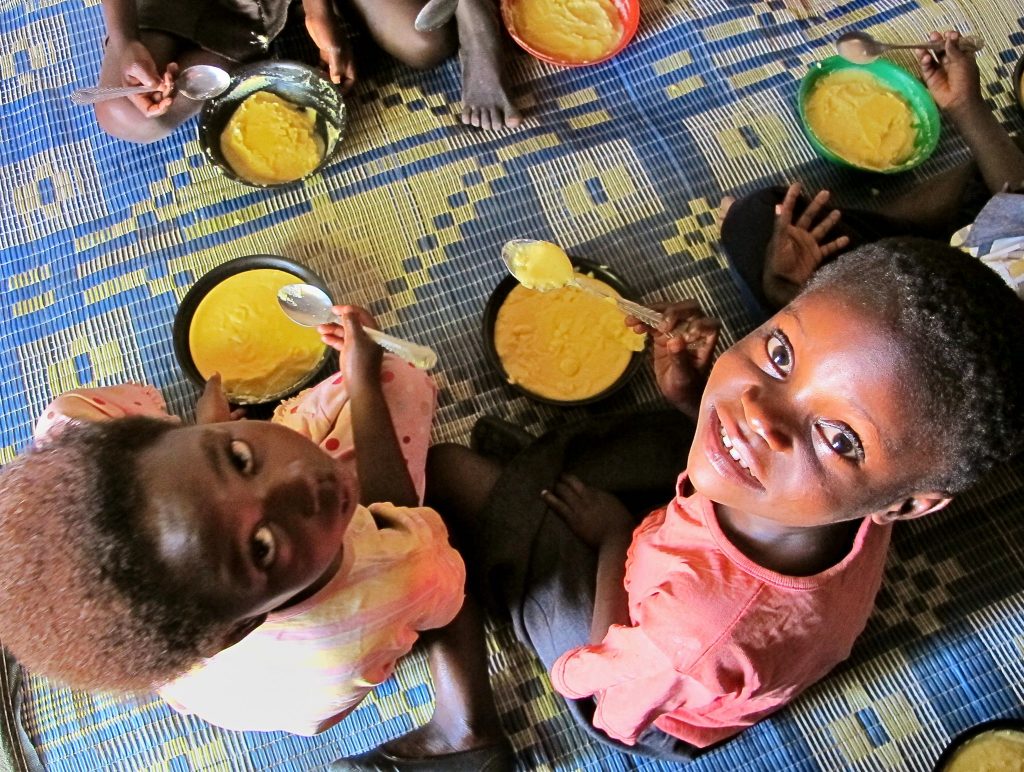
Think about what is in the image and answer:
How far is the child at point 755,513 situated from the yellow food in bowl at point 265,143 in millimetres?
665

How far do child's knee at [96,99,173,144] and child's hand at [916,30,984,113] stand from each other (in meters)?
1.38

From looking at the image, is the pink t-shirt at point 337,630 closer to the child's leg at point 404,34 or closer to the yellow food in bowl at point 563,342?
the yellow food in bowl at point 563,342

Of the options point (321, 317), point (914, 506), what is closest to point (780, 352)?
point (914, 506)

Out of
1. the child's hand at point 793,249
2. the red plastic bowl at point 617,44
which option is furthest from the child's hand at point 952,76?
the red plastic bowl at point 617,44

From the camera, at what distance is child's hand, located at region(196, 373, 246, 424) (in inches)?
40.3

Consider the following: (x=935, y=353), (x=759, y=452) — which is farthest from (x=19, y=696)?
(x=935, y=353)

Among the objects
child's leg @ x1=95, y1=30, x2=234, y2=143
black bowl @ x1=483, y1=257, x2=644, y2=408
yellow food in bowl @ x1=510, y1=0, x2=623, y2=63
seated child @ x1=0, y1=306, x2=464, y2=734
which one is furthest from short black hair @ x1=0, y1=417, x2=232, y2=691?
yellow food in bowl @ x1=510, y1=0, x2=623, y2=63

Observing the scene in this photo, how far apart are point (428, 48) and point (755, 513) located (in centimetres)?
106

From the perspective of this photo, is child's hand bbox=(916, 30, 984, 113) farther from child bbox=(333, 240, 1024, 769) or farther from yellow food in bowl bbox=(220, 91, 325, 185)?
yellow food in bowl bbox=(220, 91, 325, 185)

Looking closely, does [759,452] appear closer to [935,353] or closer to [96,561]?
[935,353]

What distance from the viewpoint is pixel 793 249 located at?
121cm

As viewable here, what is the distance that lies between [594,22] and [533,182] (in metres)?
0.34

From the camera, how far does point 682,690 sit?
0.77 m

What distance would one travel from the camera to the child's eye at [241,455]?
2.24ft
